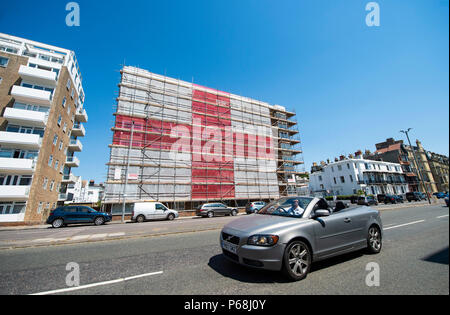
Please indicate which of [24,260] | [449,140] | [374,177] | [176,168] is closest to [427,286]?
[449,140]

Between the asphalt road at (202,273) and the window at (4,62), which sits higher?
the window at (4,62)

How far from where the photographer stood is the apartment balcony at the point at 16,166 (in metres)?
18.0

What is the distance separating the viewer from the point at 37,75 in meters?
21.8

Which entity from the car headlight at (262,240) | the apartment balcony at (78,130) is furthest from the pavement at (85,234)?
the apartment balcony at (78,130)

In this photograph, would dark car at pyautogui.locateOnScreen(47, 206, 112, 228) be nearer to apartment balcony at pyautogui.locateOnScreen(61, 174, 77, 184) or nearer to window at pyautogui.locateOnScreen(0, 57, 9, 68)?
apartment balcony at pyautogui.locateOnScreen(61, 174, 77, 184)

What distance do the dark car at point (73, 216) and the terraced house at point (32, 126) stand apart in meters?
8.17

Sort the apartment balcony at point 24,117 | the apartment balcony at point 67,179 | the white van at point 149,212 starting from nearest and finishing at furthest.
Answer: the white van at point 149,212 < the apartment balcony at point 24,117 < the apartment balcony at point 67,179

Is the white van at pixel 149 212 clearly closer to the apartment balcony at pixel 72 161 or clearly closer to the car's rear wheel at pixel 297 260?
the car's rear wheel at pixel 297 260

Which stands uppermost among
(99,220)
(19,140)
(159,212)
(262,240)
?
(19,140)

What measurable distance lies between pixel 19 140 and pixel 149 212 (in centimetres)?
1632

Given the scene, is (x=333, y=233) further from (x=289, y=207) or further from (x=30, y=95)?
(x=30, y=95)

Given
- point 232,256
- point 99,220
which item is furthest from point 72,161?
point 232,256

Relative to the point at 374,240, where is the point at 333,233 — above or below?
above
